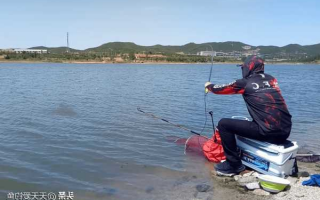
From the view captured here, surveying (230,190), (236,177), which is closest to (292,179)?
(236,177)

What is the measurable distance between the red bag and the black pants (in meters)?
0.98

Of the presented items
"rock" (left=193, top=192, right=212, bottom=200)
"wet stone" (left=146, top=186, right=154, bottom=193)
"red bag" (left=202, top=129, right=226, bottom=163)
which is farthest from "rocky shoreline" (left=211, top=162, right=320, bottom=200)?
"wet stone" (left=146, top=186, right=154, bottom=193)

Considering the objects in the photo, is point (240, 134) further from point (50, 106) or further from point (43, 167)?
point (50, 106)

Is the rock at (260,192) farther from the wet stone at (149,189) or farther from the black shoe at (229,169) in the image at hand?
the wet stone at (149,189)

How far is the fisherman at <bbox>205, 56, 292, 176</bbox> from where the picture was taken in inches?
269

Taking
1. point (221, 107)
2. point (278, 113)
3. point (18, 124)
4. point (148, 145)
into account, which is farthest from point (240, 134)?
point (221, 107)

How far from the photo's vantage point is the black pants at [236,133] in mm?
6996

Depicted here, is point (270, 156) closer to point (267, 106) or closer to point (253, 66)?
point (267, 106)

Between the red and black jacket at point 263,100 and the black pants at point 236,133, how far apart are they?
0.12m

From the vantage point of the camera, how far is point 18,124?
44.8 feet

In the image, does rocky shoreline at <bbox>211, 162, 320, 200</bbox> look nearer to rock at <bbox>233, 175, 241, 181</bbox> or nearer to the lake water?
rock at <bbox>233, 175, 241, 181</bbox>

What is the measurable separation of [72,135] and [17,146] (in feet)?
6.68

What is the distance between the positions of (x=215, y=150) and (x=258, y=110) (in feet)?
7.39

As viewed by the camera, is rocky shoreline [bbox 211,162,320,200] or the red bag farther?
the red bag
